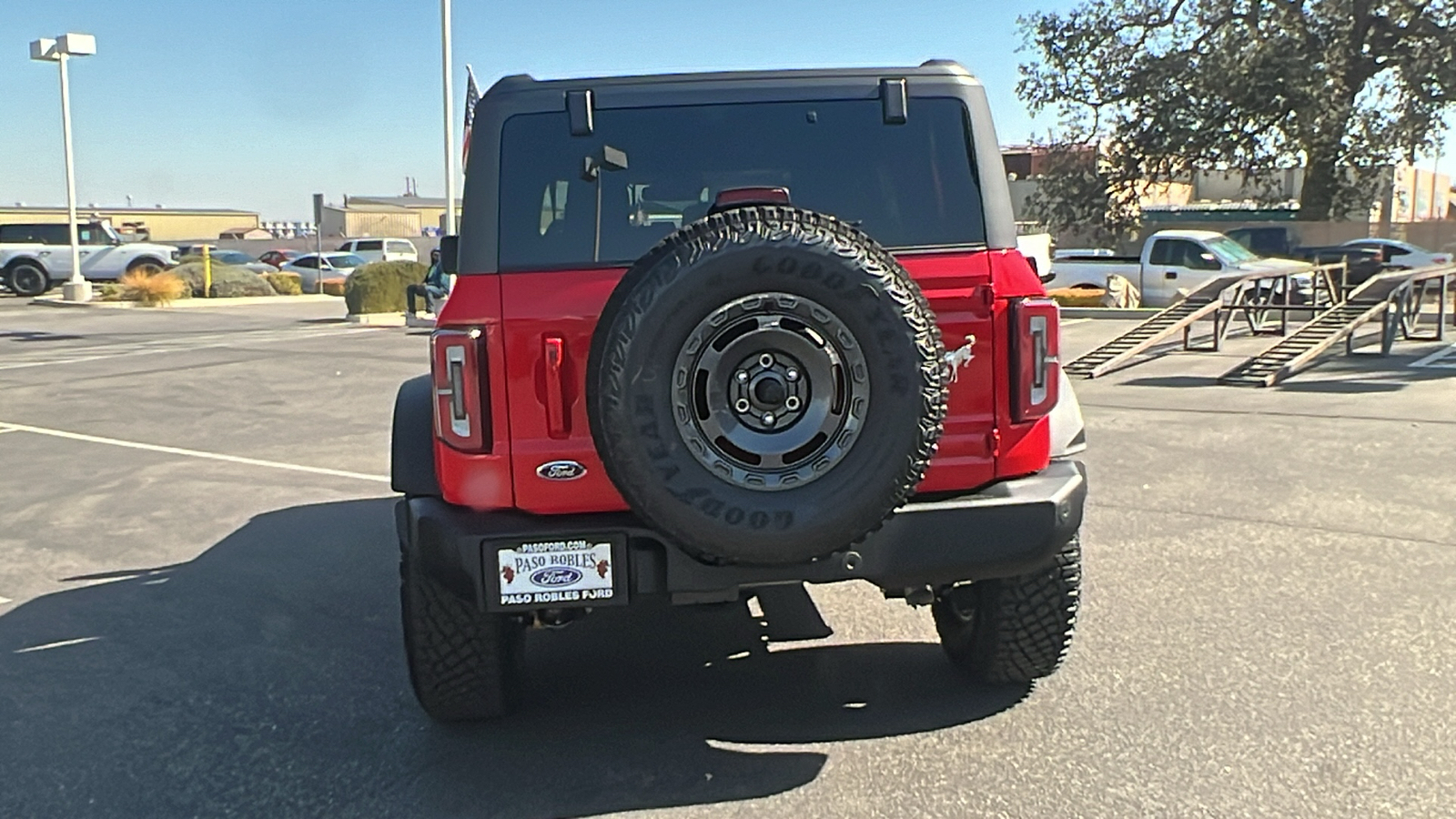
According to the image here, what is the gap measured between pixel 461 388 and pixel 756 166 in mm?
1148

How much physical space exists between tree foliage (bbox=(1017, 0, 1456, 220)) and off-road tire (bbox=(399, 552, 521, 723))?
94.4 feet

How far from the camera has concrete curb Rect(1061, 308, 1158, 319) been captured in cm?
2073

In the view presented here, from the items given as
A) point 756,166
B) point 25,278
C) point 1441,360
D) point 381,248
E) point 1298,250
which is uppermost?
point 381,248

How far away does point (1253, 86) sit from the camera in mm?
28734

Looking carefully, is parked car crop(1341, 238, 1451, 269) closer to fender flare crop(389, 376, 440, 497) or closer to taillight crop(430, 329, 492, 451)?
fender flare crop(389, 376, 440, 497)

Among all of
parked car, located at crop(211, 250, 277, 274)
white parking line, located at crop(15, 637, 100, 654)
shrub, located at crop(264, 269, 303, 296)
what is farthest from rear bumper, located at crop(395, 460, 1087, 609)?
parked car, located at crop(211, 250, 277, 274)

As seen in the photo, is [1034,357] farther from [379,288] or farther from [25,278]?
[25,278]

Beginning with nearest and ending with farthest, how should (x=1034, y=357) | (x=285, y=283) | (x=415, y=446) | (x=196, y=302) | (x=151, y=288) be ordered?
1. (x=1034, y=357)
2. (x=415, y=446)
3. (x=151, y=288)
4. (x=196, y=302)
5. (x=285, y=283)

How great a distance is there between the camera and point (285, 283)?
113 ft

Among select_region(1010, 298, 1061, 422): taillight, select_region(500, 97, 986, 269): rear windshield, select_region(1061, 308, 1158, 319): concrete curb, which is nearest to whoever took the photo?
select_region(1010, 298, 1061, 422): taillight

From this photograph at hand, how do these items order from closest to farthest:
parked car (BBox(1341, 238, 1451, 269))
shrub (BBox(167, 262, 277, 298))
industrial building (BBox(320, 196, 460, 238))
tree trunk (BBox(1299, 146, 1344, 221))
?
parked car (BBox(1341, 238, 1451, 269)), tree trunk (BBox(1299, 146, 1344, 221)), shrub (BBox(167, 262, 277, 298)), industrial building (BBox(320, 196, 460, 238))

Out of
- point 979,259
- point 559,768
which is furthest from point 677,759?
point 979,259

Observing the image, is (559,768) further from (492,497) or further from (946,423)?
(946,423)

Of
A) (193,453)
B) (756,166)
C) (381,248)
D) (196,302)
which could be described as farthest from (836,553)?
(381,248)
